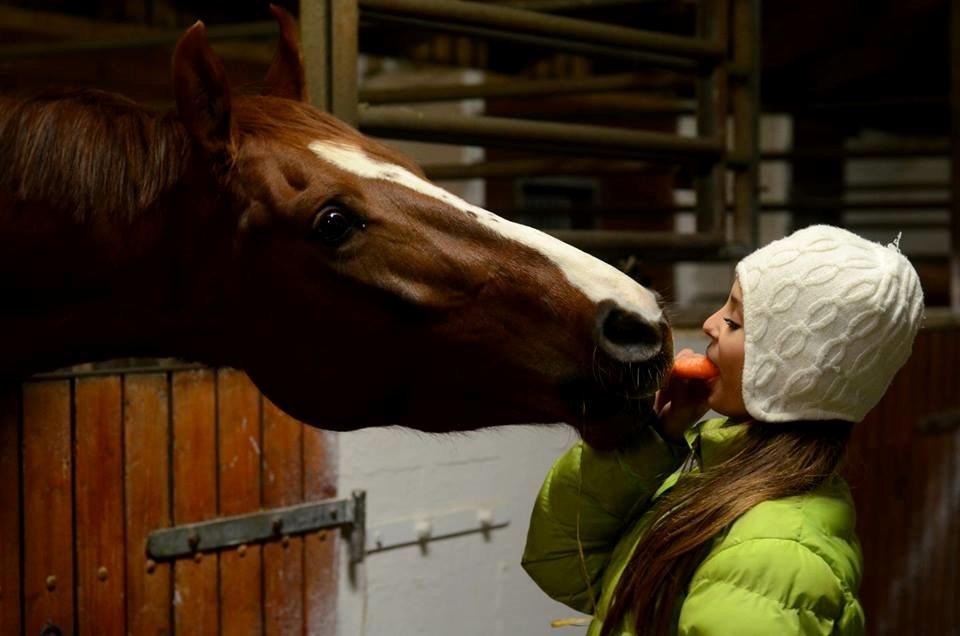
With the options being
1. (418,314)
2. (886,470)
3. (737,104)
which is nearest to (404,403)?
(418,314)

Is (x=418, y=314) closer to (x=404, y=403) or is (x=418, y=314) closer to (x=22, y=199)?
(x=404, y=403)

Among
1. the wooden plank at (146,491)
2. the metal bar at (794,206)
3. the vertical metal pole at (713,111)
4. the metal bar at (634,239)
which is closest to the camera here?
the wooden plank at (146,491)

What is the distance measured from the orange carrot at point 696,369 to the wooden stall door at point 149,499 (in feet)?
2.24

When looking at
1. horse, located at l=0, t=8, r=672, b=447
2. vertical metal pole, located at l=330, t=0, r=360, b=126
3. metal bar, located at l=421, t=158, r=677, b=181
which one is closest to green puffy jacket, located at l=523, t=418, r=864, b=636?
horse, located at l=0, t=8, r=672, b=447

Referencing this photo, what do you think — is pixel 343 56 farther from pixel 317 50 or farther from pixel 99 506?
pixel 99 506

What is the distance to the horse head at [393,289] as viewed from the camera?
3.41ft

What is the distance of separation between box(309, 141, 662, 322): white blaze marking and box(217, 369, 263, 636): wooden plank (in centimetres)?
51

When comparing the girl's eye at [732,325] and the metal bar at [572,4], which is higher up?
the metal bar at [572,4]

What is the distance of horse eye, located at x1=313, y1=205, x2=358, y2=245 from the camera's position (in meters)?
1.04

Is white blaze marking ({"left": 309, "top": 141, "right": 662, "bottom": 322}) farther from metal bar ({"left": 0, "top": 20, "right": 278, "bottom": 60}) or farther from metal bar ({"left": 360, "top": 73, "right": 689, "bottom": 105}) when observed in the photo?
metal bar ({"left": 360, "top": 73, "right": 689, "bottom": 105})

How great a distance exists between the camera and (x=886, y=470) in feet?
8.95

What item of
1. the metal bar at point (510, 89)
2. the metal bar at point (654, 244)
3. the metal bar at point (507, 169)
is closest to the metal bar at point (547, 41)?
the metal bar at point (654, 244)

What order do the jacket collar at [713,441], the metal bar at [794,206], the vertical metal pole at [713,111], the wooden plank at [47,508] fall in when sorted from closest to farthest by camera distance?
the jacket collar at [713,441]
the wooden plank at [47,508]
the vertical metal pole at [713,111]
the metal bar at [794,206]

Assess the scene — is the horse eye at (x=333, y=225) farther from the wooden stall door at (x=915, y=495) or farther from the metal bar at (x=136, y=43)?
the wooden stall door at (x=915, y=495)
